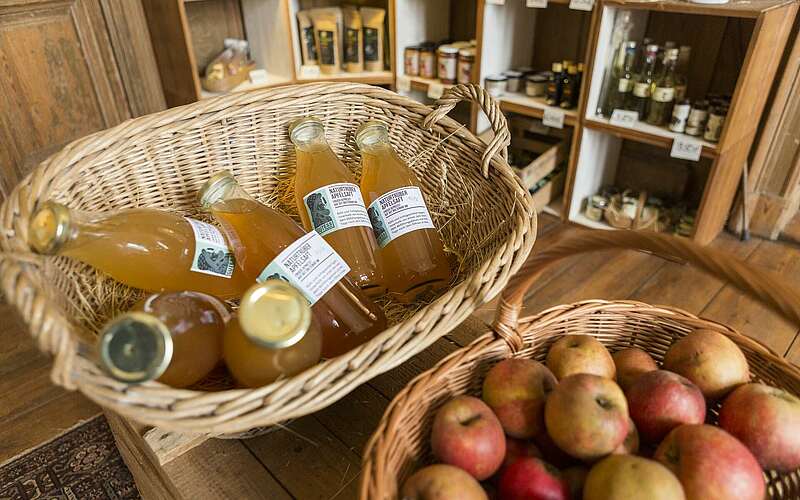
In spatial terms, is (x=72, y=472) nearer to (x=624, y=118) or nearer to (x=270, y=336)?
(x=270, y=336)

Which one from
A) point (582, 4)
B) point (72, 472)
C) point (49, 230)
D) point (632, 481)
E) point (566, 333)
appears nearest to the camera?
point (632, 481)

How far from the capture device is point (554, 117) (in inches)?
68.4

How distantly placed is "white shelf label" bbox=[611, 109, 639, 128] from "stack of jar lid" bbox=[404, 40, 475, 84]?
51 centimetres

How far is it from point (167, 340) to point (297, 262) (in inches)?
8.3

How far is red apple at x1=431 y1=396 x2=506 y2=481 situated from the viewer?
0.51 metres

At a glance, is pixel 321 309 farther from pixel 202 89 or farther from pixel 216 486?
pixel 202 89

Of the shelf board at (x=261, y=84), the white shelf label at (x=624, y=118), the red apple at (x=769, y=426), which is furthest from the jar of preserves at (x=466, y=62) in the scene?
the red apple at (x=769, y=426)

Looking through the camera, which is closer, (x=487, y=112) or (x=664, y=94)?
(x=487, y=112)

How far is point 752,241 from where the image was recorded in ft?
5.82

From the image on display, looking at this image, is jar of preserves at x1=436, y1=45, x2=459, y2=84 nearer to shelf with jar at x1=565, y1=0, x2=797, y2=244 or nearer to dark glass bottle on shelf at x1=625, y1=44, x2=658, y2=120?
shelf with jar at x1=565, y1=0, x2=797, y2=244

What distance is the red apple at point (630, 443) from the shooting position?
20.6 inches

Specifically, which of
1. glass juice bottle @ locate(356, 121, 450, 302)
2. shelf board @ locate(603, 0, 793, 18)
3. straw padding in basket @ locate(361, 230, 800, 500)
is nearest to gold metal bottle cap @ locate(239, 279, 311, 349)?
straw padding in basket @ locate(361, 230, 800, 500)

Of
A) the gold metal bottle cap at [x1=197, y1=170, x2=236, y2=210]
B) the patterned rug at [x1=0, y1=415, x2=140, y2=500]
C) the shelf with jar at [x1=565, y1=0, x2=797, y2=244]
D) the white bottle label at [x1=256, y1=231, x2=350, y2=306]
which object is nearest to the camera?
the white bottle label at [x1=256, y1=231, x2=350, y2=306]

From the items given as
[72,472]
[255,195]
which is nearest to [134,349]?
[255,195]
